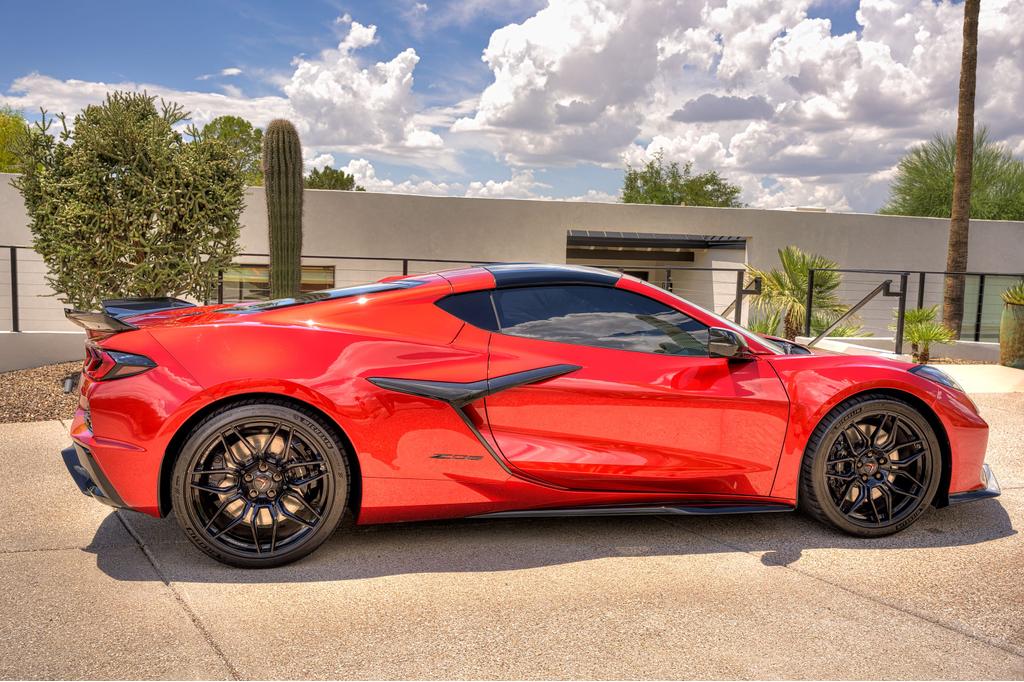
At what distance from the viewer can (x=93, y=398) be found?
3719 millimetres

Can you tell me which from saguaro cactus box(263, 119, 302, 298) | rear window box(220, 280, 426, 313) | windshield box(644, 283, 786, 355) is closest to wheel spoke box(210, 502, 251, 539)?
rear window box(220, 280, 426, 313)

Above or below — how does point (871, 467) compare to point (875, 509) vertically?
above

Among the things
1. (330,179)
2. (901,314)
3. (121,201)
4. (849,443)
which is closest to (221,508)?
(849,443)

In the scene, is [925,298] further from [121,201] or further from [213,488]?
[213,488]

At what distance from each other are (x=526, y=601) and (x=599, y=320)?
1.38 meters

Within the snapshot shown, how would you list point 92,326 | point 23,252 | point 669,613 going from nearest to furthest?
point 669,613, point 92,326, point 23,252

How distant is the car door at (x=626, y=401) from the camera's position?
3.86 meters

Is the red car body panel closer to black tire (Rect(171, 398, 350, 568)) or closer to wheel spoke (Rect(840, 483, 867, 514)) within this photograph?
black tire (Rect(171, 398, 350, 568))

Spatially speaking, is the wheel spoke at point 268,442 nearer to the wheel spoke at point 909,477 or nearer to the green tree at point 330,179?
the wheel spoke at point 909,477

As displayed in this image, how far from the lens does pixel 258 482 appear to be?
370 centimetres

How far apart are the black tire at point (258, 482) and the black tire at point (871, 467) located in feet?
7.69

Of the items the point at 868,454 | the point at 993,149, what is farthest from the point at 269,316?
the point at 993,149

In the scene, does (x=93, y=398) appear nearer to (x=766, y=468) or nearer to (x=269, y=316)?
(x=269, y=316)

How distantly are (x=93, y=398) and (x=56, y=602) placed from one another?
2.87ft
